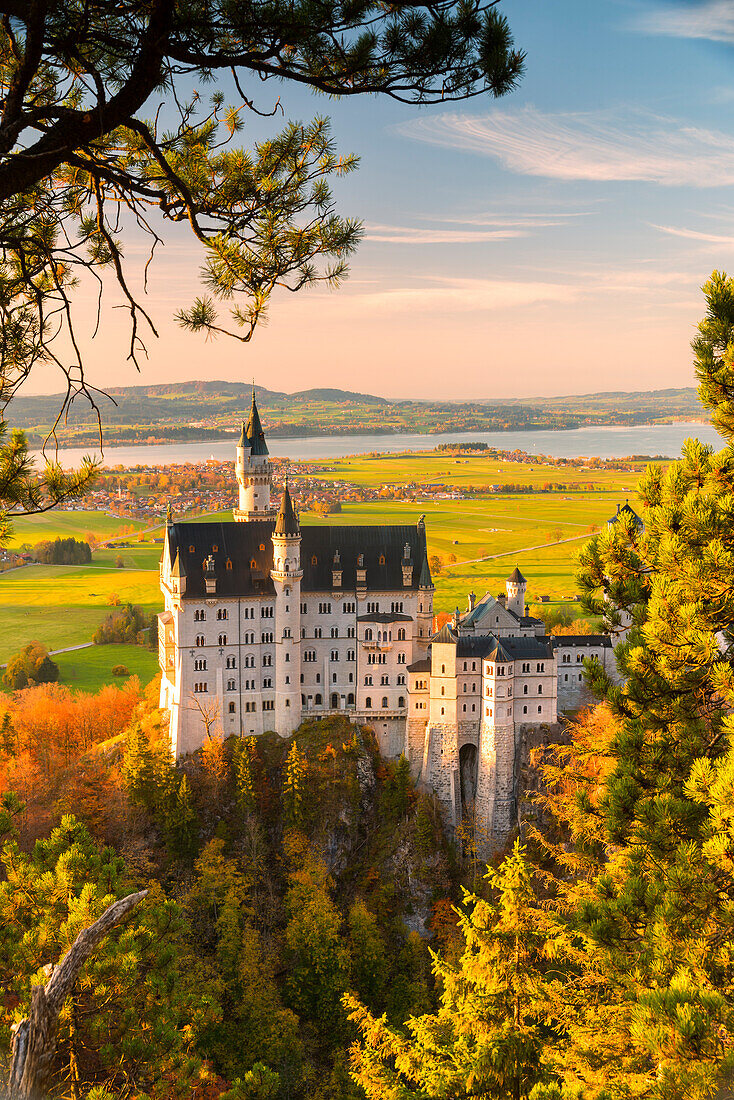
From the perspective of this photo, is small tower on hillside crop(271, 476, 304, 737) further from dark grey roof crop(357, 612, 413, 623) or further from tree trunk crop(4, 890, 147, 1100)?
tree trunk crop(4, 890, 147, 1100)

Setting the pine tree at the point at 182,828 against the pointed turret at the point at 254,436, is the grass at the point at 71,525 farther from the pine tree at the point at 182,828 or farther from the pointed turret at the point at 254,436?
the pine tree at the point at 182,828

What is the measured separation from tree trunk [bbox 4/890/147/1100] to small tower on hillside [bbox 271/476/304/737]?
149ft

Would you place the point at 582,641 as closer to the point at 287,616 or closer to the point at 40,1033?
the point at 287,616

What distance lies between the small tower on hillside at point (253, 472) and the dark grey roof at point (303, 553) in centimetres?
619

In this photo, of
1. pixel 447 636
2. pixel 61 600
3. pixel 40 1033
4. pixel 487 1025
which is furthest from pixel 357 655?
pixel 61 600

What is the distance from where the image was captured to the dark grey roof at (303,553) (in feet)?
187

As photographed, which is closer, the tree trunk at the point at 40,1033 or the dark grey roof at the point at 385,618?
the tree trunk at the point at 40,1033

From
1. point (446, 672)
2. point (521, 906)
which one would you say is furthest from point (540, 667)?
point (521, 906)

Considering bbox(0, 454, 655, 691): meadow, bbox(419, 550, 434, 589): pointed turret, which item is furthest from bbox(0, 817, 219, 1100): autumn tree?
bbox(0, 454, 655, 691): meadow

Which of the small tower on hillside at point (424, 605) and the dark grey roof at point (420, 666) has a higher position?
the small tower on hillside at point (424, 605)

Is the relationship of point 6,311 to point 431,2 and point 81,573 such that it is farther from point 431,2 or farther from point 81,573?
point 81,573

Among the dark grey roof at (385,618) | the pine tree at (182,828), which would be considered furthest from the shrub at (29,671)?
the dark grey roof at (385,618)

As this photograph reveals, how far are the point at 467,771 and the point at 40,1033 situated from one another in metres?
50.1

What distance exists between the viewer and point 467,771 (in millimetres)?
58688
